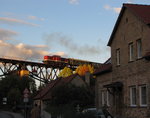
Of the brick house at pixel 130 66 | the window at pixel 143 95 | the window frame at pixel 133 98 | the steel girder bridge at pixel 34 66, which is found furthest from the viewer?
the steel girder bridge at pixel 34 66

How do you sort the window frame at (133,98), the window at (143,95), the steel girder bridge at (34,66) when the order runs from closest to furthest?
the window at (143,95), the window frame at (133,98), the steel girder bridge at (34,66)

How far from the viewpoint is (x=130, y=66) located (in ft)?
85.8

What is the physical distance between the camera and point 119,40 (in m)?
28.4

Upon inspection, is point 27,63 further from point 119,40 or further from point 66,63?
point 119,40

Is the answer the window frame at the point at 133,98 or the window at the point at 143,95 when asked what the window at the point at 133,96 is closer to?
the window frame at the point at 133,98

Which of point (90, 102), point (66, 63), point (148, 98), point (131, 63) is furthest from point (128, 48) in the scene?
point (66, 63)

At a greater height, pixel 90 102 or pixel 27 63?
pixel 27 63

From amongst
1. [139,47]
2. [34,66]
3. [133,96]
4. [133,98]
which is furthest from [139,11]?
[34,66]

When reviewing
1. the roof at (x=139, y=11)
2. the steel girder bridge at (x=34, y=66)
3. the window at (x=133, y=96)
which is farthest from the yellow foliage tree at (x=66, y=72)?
the window at (x=133, y=96)

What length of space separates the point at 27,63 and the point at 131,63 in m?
62.3

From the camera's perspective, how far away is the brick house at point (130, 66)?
78.4 ft

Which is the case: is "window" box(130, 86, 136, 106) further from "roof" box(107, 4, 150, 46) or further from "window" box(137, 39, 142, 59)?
"roof" box(107, 4, 150, 46)

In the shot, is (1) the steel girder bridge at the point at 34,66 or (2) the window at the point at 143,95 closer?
(2) the window at the point at 143,95

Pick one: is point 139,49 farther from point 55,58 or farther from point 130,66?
point 55,58
